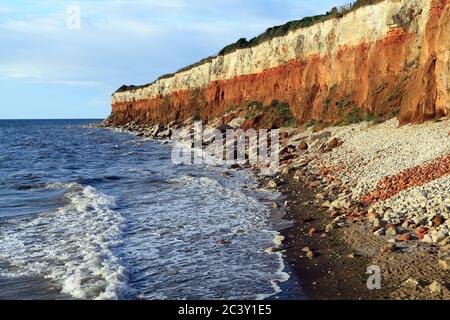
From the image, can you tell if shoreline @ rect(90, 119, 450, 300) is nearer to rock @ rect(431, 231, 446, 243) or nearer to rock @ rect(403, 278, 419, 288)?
rock @ rect(403, 278, 419, 288)

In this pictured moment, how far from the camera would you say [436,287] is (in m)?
8.16

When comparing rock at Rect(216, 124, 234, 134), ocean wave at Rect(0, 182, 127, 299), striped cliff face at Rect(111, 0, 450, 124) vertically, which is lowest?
ocean wave at Rect(0, 182, 127, 299)

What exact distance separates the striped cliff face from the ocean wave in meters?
15.9

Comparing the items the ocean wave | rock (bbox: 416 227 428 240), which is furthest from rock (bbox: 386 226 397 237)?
the ocean wave

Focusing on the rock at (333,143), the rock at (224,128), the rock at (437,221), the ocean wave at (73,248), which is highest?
the rock at (224,128)

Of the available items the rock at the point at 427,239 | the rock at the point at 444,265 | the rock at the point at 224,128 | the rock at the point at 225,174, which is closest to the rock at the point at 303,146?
the rock at the point at 225,174

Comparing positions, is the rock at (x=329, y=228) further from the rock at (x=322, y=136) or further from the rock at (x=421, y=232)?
the rock at (x=322, y=136)

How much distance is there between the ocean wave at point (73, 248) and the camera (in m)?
10.1

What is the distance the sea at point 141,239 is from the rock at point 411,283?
2.37 m

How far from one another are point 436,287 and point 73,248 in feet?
29.9

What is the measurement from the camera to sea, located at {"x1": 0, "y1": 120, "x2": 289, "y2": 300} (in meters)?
9.88

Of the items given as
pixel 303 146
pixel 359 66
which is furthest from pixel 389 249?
pixel 359 66

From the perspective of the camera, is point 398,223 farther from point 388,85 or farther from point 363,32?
point 363,32
